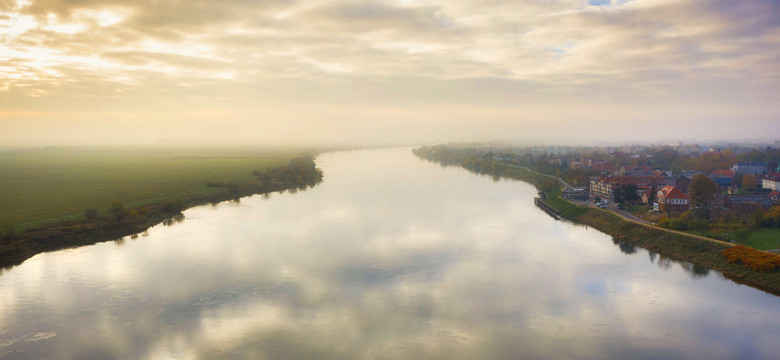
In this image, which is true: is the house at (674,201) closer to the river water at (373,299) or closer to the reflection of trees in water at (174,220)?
the river water at (373,299)

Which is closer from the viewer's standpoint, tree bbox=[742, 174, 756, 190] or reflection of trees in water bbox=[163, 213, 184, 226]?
reflection of trees in water bbox=[163, 213, 184, 226]

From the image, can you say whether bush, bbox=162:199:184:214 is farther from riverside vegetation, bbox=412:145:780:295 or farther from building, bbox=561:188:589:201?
building, bbox=561:188:589:201

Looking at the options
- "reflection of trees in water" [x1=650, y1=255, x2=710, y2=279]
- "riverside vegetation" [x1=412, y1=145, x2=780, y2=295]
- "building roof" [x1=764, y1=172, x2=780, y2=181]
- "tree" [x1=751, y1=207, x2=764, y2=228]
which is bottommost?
"reflection of trees in water" [x1=650, y1=255, x2=710, y2=279]

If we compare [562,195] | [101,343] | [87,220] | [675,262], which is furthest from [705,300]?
[87,220]

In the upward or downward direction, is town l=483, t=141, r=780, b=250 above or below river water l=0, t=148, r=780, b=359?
above

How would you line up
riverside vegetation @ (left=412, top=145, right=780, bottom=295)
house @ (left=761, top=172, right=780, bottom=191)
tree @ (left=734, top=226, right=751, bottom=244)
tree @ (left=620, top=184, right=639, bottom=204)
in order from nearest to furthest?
riverside vegetation @ (left=412, top=145, right=780, bottom=295)
tree @ (left=734, top=226, right=751, bottom=244)
tree @ (left=620, top=184, right=639, bottom=204)
house @ (left=761, top=172, right=780, bottom=191)

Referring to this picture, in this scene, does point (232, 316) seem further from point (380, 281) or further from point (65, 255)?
point (65, 255)

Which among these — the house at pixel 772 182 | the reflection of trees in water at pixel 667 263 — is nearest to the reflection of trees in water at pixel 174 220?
the reflection of trees in water at pixel 667 263

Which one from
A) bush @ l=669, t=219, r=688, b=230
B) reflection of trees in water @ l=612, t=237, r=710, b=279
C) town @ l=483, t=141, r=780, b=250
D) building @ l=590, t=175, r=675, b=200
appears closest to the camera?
reflection of trees in water @ l=612, t=237, r=710, b=279

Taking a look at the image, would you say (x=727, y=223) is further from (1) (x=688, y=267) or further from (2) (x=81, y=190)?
(2) (x=81, y=190)

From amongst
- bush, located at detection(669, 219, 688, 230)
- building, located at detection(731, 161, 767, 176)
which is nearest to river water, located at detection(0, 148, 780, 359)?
bush, located at detection(669, 219, 688, 230)
